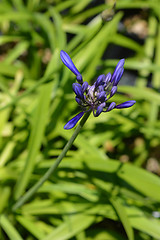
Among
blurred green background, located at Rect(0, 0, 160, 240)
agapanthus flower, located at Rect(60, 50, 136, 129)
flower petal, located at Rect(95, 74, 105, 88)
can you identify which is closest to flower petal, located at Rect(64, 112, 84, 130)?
agapanthus flower, located at Rect(60, 50, 136, 129)

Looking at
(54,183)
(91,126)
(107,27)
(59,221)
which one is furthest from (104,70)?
(59,221)

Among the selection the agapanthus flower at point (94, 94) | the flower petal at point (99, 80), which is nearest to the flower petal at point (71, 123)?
the agapanthus flower at point (94, 94)

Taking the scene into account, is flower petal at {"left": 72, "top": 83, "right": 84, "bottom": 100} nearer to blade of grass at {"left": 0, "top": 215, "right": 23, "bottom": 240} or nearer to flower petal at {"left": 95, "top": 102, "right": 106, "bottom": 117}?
flower petal at {"left": 95, "top": 102, "right": 106, "bottom": 117}

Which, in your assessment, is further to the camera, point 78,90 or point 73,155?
point 73,155

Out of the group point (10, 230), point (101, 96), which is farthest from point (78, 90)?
point (10, 230)

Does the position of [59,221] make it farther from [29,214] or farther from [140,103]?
[140,103]

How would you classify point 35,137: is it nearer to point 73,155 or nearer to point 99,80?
point 73,155

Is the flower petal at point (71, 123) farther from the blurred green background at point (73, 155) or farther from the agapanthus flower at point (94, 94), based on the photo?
the blurred green background at point (73, 155)
